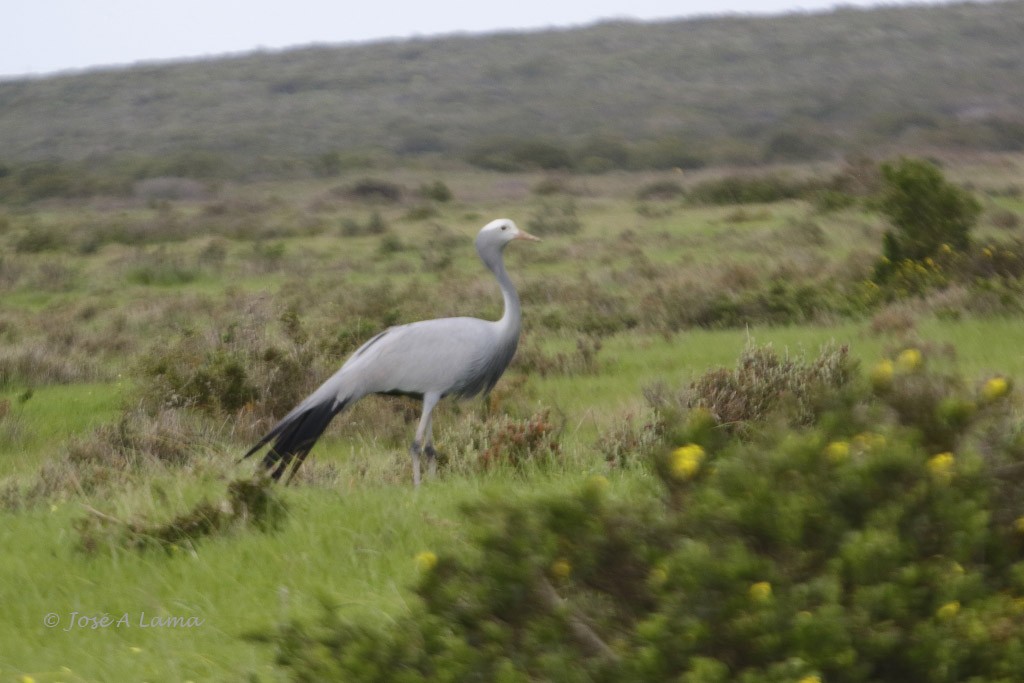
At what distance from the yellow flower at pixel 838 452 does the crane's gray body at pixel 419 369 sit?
12.3 feet

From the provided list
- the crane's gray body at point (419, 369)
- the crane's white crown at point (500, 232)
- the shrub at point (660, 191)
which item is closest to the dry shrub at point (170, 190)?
the shrub at point (660, 191)

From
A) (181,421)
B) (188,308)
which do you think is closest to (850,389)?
(181,421)

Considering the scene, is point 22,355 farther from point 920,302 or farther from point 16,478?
point 920,302

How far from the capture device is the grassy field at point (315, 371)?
14.9 ft

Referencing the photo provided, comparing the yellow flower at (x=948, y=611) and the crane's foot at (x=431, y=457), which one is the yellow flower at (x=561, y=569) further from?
the crane's foot at (x=431, y=457)

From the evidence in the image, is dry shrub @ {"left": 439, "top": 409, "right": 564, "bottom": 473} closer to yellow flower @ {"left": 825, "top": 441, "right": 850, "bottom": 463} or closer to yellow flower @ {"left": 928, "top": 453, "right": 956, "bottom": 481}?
yellow flower @ {"left": 825, "top": 441, "right": 850, "bottom": 463}

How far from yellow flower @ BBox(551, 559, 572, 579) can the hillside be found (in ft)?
154

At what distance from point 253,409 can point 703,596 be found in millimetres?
7224

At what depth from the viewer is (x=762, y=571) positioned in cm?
269

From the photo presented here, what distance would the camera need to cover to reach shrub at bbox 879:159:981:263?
42.5ft

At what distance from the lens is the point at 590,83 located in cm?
7744

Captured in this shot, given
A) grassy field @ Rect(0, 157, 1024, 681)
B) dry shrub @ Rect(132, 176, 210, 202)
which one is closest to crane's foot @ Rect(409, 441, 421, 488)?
grassy field @ Rect(0, 157, 1024, 681)

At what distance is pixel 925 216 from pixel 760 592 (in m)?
11.2

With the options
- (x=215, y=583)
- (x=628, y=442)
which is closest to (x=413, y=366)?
(x=628, y=442)
